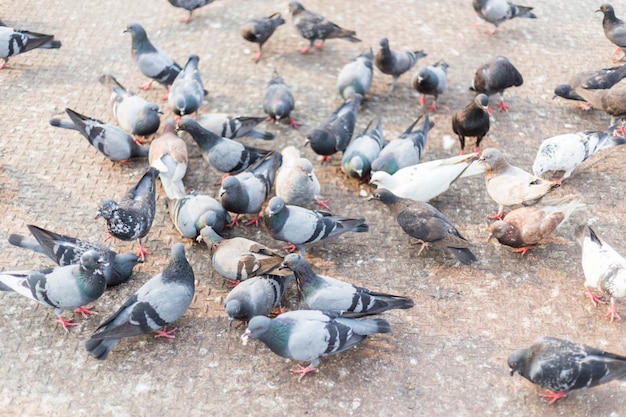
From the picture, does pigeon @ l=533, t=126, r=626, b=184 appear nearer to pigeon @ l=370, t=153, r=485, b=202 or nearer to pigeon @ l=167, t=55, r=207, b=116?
pigeon @ l=370, t=153, r=485, b=202

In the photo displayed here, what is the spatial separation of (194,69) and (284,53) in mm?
1816

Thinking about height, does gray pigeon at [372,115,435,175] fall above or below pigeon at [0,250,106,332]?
above

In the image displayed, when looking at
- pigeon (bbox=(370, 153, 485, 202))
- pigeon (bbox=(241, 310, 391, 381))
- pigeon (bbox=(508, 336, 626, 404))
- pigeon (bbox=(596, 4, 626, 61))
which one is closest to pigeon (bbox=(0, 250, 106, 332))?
pigeon (bbox=(241, 310, 391, 381))

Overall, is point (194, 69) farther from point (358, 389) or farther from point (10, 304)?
point (358, 389)

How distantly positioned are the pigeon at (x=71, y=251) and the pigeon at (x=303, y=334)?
1566mm

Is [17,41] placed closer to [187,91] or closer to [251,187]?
[187,91]

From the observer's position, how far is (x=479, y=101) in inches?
306

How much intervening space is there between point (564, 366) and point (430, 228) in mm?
1968

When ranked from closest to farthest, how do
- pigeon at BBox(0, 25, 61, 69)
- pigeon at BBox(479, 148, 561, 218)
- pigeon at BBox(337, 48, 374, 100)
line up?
pigeon at BBox(479, 148, 561, 218)
pigeon at BBox(337, 48, 374, 100)
pigeon at BBox(0, 25, 61, 69)

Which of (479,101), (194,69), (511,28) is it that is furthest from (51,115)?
(511,28)

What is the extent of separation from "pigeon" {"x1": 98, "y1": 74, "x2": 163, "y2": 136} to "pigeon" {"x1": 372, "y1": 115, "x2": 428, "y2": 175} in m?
2.81

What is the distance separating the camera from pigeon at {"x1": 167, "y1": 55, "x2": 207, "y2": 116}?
8.17m

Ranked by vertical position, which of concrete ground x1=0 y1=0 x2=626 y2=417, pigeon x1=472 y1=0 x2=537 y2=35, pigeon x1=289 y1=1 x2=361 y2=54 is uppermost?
pigeon x1=472 y1=0 x2=537 y2=35

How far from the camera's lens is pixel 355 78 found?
8.75 m
